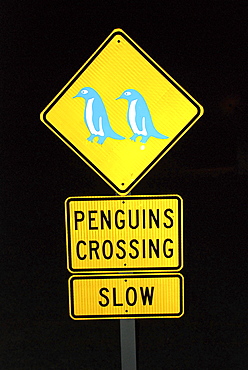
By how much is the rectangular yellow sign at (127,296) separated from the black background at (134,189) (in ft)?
0.58

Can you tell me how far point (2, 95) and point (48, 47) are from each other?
15.6 inches

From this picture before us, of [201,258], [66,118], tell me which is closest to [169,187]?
[201,258]

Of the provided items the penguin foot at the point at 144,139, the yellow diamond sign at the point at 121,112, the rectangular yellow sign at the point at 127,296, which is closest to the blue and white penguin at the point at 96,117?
the yellow diamond sign at the point at 121,112

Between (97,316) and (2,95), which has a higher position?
(2,95)

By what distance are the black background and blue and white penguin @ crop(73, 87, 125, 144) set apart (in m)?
0.22

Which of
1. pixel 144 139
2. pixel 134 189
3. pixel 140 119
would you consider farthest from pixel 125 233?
A: pixel 140 119

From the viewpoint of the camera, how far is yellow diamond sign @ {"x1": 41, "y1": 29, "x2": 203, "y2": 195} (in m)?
1.94

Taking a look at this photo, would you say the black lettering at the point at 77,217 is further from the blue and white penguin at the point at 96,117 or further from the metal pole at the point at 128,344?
the metal pole at the point at 128,344

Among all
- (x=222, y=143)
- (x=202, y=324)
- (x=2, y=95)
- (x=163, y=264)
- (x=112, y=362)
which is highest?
(x=2, y=95)

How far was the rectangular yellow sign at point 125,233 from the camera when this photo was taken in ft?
6.51

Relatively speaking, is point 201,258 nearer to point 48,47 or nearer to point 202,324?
point 202,324

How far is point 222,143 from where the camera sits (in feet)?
6.76

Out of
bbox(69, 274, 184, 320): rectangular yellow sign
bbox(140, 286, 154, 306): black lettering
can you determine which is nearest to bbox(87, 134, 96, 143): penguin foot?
bbox(69, 274, 184, 320): rectangular yellow sign

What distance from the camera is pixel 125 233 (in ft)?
6.54
